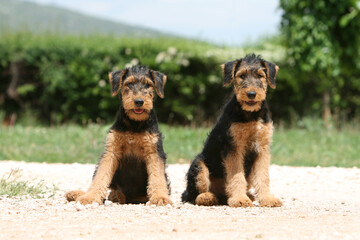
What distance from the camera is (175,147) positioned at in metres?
10.8

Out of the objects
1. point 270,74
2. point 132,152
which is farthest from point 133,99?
point 270,74

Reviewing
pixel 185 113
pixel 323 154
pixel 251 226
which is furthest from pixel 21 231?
pixel 185 113

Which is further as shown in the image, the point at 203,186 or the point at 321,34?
the point at 321,34

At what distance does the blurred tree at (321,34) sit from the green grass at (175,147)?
7.67 feet

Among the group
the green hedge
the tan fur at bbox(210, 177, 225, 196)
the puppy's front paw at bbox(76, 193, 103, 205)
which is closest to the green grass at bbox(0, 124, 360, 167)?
the green hedge

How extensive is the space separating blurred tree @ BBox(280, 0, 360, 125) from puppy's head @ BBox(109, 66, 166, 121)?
9.23m

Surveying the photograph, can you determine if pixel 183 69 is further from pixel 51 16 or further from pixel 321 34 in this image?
pixel 51 16

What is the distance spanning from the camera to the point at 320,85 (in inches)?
615

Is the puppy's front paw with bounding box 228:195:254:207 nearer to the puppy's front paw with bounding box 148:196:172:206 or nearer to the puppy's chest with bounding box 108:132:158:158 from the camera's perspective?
the puppy's front paw with bounding box 148:196:172:206

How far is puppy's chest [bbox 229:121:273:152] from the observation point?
5559 mm

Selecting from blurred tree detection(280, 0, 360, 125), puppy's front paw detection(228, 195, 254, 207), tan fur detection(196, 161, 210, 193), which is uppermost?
blurred tree detection(280, 0, 360, 125)

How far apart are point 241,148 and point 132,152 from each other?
4.07 feet

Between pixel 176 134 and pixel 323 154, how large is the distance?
138 inches

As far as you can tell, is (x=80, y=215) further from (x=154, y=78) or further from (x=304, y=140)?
(x=304, y=140)
